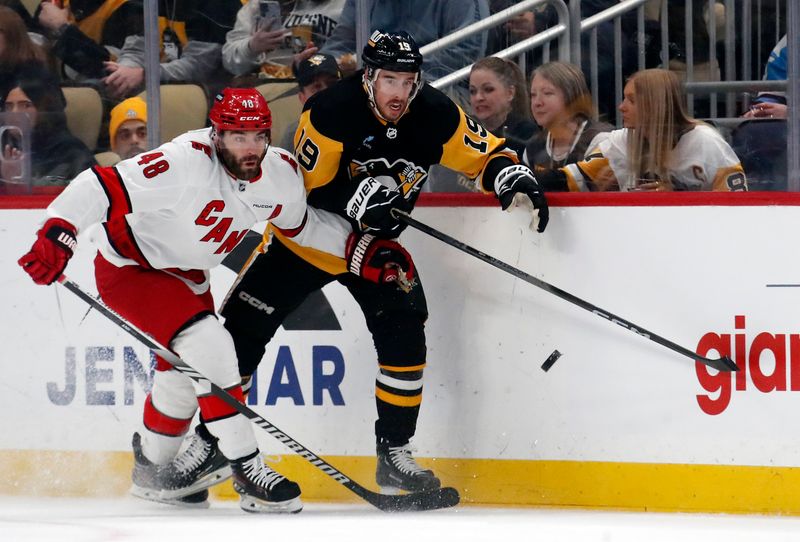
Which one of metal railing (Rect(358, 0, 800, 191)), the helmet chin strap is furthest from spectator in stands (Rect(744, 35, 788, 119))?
the helmet chin strap

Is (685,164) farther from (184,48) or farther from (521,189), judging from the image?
(184,48)

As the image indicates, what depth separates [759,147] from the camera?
11.5 ft

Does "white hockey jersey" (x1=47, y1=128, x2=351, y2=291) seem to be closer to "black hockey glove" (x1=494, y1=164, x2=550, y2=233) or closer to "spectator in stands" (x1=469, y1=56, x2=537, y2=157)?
"black hockey glove" (x1=494, y1=164, x2=550, y2=233)

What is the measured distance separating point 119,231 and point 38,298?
0.66 metres

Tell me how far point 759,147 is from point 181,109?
165 cm

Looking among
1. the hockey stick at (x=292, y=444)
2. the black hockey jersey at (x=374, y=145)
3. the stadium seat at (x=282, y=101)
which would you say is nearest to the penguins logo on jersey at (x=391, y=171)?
the black hockey jersey at (x=374, y=145)

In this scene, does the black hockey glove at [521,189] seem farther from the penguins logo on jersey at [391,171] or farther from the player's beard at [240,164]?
the player's beard at [240,164]

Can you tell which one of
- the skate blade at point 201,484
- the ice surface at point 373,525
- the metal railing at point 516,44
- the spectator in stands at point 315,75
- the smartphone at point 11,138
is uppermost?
the metal railing at point 516,44

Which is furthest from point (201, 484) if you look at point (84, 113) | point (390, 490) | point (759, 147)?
point (759, 147)

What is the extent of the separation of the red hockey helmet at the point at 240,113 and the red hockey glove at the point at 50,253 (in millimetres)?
470

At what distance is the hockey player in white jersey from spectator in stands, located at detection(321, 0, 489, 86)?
455mm

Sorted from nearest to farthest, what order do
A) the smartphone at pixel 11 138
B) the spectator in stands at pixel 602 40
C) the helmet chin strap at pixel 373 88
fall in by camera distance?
the helmet chin strap at pixel 373 88, the spectator in stands at pixel 602 40, the smartphone at pixel 11 138

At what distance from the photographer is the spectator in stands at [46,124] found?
12.8 ft

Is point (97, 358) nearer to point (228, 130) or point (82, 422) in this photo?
point (82, 422)
